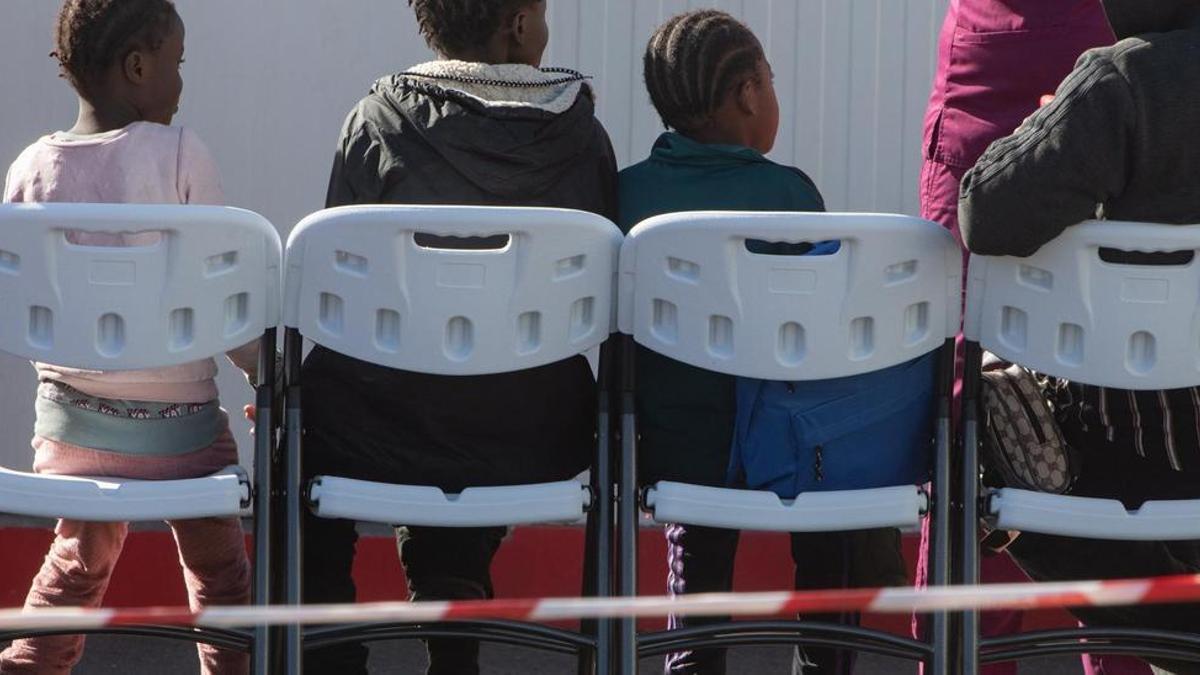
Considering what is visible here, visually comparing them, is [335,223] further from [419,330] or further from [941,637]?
[941,637]

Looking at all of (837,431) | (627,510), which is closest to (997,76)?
(837,431)

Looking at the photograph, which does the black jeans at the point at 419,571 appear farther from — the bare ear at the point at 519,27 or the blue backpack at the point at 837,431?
the bare ear at the point at 519,27

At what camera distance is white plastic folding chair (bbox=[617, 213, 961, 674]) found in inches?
121

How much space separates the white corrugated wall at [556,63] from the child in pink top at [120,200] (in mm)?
1283

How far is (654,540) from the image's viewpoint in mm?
4832

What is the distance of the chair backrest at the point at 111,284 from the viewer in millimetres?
3027

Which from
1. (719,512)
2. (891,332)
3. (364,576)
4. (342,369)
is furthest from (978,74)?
(364,576)

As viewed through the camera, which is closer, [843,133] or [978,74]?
[978,74]

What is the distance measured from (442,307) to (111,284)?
1.69ft

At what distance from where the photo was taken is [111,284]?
9.97 feet

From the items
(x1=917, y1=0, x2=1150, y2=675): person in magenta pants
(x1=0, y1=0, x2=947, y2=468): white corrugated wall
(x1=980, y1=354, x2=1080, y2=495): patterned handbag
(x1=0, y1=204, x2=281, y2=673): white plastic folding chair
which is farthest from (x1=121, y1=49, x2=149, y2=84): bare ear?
(x1=980, y1=354, x2=1080, y2=495): patterned handbag

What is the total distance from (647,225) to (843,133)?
1.94 m

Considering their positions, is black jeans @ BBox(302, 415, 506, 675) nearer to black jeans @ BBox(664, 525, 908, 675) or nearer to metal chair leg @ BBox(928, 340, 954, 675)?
black jeans @ BBox(664, 525, 908, 675)

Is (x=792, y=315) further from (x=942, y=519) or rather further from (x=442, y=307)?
(x=442, y=307)
